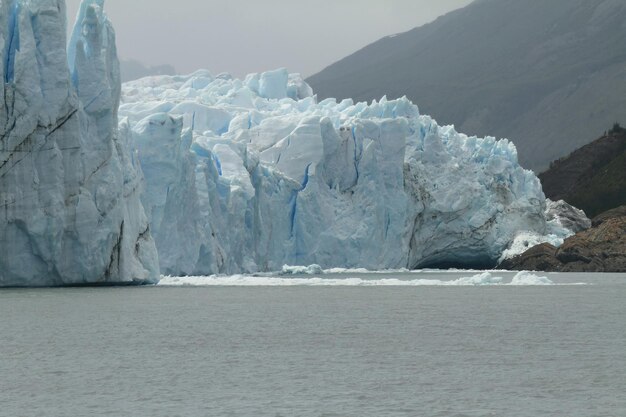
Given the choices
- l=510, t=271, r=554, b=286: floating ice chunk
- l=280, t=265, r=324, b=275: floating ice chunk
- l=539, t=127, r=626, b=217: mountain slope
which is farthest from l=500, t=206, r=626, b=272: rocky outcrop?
l=539, t=127, r=626, b=217: mountain slope

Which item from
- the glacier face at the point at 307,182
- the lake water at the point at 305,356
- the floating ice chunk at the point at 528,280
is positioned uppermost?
the glacier face at the point at 307,182

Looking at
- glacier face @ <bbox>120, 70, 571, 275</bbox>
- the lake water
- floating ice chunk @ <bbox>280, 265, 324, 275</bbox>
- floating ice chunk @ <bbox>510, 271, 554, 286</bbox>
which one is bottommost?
the lake water

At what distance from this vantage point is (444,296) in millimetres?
35844

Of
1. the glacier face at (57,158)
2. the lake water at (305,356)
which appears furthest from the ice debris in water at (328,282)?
the glacier face at (57,158)

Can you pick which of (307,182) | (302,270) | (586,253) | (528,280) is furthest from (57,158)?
(586,253)

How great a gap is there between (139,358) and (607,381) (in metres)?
7.71

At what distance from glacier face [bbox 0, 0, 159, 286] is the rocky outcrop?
26.3 metres

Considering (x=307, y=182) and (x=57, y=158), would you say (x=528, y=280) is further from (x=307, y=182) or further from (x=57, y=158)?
(x=57, y=158)

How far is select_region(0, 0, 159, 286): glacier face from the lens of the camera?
3062 cm

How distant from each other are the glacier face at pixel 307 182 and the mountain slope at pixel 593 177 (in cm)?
2426

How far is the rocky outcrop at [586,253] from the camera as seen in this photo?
177ft

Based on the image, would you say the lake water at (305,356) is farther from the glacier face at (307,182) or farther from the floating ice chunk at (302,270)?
the floating ice chunk at (302,270)

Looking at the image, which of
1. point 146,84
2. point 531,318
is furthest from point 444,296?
point 146,84

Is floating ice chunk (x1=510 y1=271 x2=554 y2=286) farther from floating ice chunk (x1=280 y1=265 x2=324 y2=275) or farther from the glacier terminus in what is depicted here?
the glacier terminus
